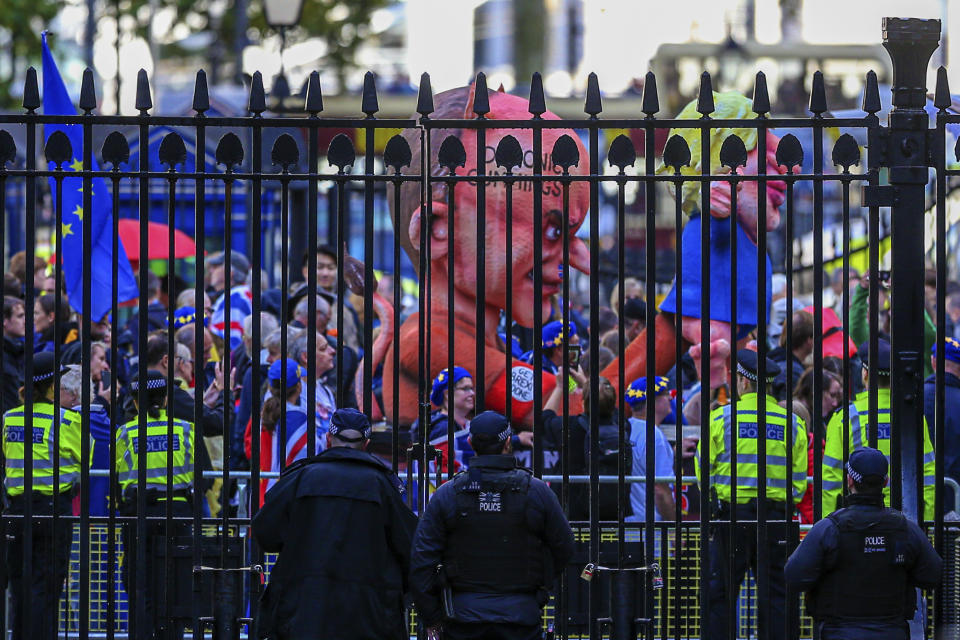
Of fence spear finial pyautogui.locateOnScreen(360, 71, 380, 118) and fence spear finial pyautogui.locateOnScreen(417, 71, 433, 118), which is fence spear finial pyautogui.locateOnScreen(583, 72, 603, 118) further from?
fence spear finial pyautogui.locateOnScreen(360, 71, 380, 118)

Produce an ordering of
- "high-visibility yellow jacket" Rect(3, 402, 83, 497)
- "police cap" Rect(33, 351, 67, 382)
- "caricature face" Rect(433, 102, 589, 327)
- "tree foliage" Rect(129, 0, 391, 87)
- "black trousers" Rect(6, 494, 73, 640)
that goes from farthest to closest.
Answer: "tree foliage" Rect(129, 0, 391, 87)
"police cap" Rect(33, 351, 67, 382)
"high-visibility yellow jacket" Rect(3, 402, 83, 497)
"caricature face" Rect(433, 102, 589, 327)
"black trousers" Rect(6, 494, 73, 640)

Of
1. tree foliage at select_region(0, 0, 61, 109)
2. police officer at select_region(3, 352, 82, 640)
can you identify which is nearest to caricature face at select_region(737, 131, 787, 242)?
police officer at select_region(3, 352, 82, 640)

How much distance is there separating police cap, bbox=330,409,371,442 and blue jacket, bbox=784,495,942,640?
1.76 meters

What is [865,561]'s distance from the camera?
18.9 feet

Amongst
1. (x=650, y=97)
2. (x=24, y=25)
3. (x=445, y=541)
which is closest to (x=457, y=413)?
(x=445, y=541)

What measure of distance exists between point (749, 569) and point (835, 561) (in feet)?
4.34

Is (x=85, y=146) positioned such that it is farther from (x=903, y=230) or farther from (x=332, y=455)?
(x=903, y=230)

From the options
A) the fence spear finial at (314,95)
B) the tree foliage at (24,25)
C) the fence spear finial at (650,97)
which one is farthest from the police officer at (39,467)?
the tree foliage at (24,25)

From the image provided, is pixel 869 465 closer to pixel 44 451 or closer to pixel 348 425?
pixel 348 425

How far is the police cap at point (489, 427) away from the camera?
5902mm

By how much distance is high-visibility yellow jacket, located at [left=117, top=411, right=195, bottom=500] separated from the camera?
7926mm

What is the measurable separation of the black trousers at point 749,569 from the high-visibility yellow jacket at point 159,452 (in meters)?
2.77

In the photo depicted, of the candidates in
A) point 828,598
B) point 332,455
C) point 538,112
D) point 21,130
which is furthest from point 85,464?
point 21,130

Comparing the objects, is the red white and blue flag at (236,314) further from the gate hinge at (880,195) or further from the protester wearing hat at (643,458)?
the gate hinge at (880,195)
